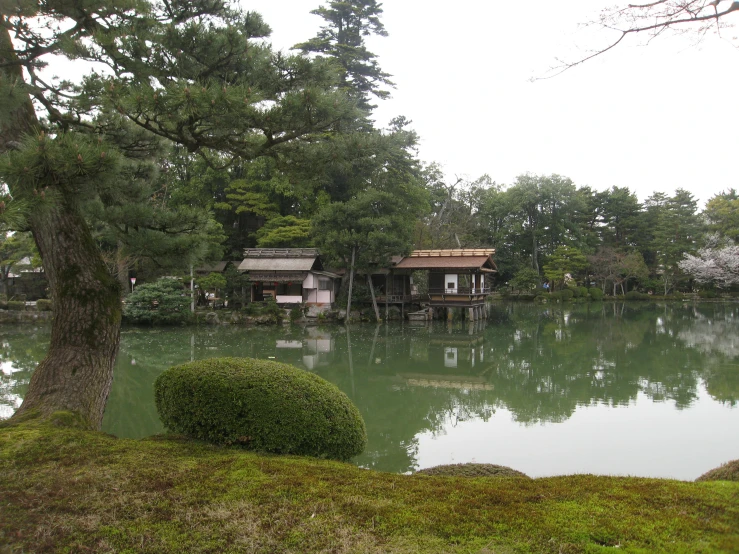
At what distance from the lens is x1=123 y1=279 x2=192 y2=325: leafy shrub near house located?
1759 centimetres

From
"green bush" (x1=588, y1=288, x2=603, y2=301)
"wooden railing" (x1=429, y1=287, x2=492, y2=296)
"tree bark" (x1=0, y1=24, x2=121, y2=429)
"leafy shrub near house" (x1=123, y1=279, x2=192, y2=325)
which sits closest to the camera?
"tree bark" (x1=0, y1=24, x2=121, y2=429)

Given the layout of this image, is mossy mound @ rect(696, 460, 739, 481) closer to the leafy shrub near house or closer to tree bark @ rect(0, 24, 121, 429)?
tree bark @ rect(0, 24, 121, 429)

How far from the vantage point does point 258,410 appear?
11.5ft

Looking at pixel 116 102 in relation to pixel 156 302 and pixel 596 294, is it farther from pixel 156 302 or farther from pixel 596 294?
pixel 596 294

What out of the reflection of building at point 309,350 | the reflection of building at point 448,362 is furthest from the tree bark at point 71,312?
the reflection of building at point 309,350

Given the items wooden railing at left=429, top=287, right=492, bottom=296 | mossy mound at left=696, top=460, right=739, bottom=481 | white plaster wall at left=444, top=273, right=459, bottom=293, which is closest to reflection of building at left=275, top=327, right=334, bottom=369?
wooden railing at left=429, top=287, right=492, bottom=296

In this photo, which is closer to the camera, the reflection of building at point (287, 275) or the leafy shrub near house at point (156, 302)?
the leafy shrub near house at point (156, 302)

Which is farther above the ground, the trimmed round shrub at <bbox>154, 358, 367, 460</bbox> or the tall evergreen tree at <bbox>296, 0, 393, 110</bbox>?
the tall evergreen tree at <bbox>296, 0, 393, 110</bbox>

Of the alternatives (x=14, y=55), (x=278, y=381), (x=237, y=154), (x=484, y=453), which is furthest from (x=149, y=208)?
(x=484, y=453)

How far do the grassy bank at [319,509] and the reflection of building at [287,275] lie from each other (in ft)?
57.3

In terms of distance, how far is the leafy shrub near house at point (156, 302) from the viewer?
17594mm

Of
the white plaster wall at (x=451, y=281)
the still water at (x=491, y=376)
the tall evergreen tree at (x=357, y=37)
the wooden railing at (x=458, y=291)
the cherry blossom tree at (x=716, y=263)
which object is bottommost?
the still water at (x=491, y=376)

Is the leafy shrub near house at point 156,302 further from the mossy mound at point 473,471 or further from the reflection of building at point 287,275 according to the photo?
the mossy mound at point 473,471

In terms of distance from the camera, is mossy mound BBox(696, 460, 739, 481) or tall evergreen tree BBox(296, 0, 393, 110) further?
tall evergreen tree BBox(296, 0, 393, 110)
